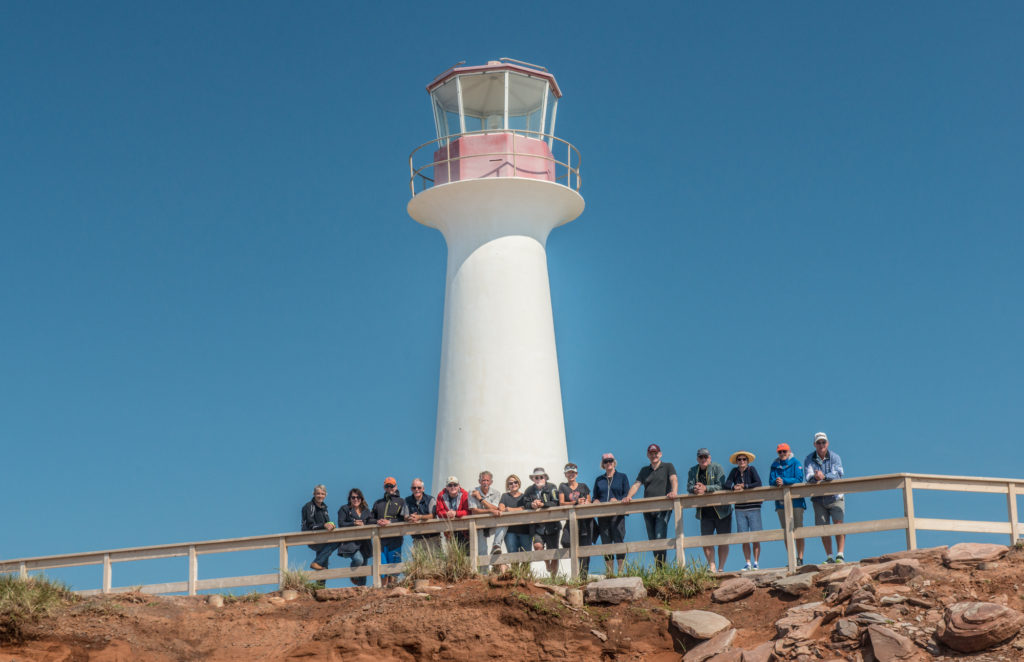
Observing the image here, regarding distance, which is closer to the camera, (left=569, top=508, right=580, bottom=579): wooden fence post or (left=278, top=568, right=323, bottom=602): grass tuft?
(left=569, top=508, right=580, bottom=579): wooden fence post

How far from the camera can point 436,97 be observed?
76.7 feet

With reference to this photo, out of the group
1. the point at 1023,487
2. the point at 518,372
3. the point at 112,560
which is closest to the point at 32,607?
the point at 112,560

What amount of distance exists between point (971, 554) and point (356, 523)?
26.7 ft

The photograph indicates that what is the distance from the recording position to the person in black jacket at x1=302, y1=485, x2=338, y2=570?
17797 millimetres

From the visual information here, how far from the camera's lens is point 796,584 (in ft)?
47.2

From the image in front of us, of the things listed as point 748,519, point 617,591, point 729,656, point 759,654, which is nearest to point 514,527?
point 617,591

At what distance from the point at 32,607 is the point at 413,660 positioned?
4696mm

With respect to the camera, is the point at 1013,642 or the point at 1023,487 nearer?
the point at 1013,642

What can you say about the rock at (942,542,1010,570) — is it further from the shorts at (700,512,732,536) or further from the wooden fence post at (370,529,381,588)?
the wooden fence post at (370,529,381,588)

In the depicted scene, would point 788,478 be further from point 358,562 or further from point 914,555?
point 358,562

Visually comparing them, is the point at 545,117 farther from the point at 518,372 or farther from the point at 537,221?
the point at 518,372

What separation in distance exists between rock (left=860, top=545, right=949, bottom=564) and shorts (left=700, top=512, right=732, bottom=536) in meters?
1.82

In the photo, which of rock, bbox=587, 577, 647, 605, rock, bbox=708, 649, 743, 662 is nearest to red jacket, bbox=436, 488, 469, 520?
rock, bbox=587, 577, 647, 605

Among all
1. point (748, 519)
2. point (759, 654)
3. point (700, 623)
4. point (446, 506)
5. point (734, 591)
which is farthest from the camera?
point (446, 506)
